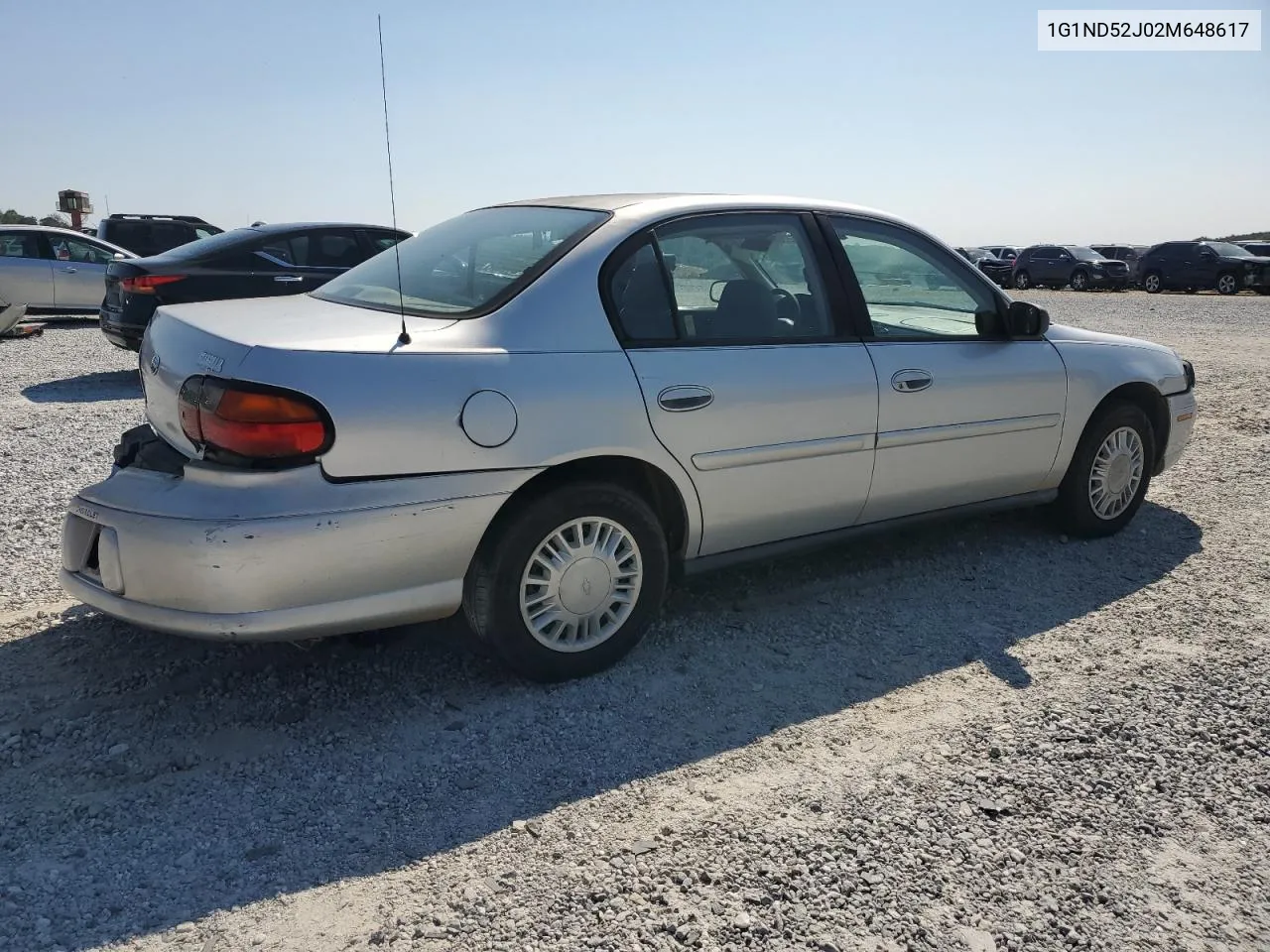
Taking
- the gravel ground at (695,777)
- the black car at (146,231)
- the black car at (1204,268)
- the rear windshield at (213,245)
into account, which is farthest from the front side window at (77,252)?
the black car at (1204,268)

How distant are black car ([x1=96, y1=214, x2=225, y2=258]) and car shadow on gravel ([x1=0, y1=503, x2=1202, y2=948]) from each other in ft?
52.7

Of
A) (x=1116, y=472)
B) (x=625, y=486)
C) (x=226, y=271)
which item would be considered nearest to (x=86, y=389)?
(x=226, y=271)

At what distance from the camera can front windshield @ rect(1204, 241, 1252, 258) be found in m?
28.3

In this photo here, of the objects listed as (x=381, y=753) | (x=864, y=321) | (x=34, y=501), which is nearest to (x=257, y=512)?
(x=381, y=753)

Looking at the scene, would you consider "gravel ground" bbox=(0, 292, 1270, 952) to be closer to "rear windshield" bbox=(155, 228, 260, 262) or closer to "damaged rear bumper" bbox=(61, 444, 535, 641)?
"damaged rear bumper" bbox=(61, 444, 535, 641)

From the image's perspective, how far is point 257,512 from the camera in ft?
9.41

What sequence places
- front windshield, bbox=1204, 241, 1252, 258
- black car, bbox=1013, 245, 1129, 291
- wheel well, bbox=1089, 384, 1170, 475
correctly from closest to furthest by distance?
1. wheel well, bbox=1089, 384, 1170, 475
2. front windshield, bbox=1204, 241, 1252, 258
3. black car, bbox=1013, 245, 1129, 291

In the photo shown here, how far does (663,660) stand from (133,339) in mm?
7106

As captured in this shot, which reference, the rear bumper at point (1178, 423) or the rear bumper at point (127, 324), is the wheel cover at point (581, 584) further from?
the rear bumper at point (127, 324)

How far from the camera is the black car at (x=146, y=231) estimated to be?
17859 mm

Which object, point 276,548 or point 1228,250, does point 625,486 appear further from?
point 1228,250

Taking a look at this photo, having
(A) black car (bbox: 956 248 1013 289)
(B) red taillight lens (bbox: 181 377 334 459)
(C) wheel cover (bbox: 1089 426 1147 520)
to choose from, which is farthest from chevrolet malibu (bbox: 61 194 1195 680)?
(A) black car (bbox: 956 248 1013 289)

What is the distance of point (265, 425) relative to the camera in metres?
2.90

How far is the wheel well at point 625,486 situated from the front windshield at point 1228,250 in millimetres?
30059
